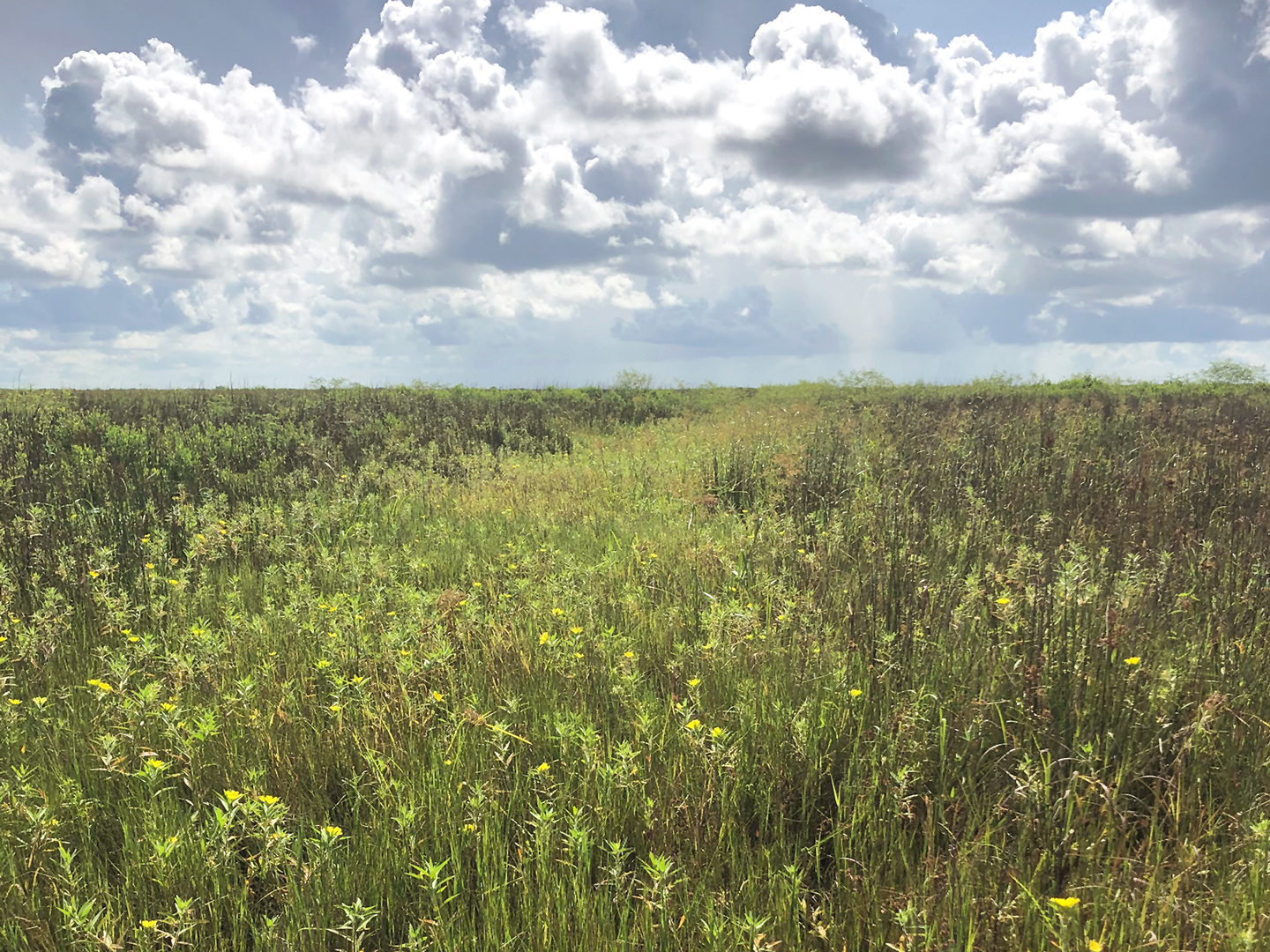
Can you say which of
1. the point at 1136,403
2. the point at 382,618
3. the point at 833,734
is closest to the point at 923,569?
the point at 833,734

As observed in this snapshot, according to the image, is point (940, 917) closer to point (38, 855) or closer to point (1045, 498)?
point (38, 855)

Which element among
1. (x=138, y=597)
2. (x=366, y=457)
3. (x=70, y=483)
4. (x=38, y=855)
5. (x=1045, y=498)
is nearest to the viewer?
(x=38, y=855)

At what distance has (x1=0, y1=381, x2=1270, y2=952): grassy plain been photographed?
82.3 inches

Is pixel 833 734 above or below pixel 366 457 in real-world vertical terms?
below

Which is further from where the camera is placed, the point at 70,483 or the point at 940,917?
the point at 70,483

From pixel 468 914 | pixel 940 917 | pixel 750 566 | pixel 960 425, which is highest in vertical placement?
pixel 960 425

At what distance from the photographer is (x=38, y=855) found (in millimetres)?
2402

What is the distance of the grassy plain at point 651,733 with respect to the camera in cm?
209

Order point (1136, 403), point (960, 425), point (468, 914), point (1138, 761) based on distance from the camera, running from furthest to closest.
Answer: point (1136, 403)
point (960, 425)
point (1138, 761)
point (468, 914)

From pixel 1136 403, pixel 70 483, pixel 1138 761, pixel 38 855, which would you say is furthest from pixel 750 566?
pixel 1136 403

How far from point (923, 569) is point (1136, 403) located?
16.2 meters

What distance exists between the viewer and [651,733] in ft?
9.24

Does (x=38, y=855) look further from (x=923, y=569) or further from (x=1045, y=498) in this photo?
(x=1045, y=498)

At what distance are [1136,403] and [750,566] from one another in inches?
653
